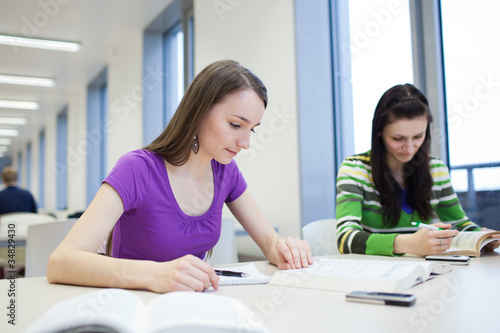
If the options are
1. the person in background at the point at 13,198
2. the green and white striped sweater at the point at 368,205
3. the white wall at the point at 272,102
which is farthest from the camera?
the person in background at the point at 13,198

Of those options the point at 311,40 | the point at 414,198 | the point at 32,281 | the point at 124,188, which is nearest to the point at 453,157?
the point at 414,198

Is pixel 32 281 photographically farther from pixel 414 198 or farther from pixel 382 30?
pixel 382 30

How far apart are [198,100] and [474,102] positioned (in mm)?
1542

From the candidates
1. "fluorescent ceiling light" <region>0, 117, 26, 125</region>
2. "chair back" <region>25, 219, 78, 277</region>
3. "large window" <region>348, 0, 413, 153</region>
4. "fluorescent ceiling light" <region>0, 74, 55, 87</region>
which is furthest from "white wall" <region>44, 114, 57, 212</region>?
"chair back" <region>25, 219, 78, 277</region>

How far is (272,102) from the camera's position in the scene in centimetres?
320

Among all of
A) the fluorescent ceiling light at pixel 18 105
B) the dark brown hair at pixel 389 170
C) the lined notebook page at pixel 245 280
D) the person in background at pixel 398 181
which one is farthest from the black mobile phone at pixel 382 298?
the fluorescent ceiling light at pixel 18 105

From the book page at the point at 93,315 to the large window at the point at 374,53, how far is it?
2224 mm

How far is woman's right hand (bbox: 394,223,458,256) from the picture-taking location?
1.38 metres

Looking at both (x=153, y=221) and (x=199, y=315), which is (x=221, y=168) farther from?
(x=199, y=315)

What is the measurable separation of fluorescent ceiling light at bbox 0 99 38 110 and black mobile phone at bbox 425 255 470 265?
8.97 meters

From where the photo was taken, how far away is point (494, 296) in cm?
88

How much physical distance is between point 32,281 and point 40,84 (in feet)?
24.3

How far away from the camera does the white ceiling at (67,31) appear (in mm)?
4711

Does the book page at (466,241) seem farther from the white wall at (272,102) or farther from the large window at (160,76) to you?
the large window at (160,76)
